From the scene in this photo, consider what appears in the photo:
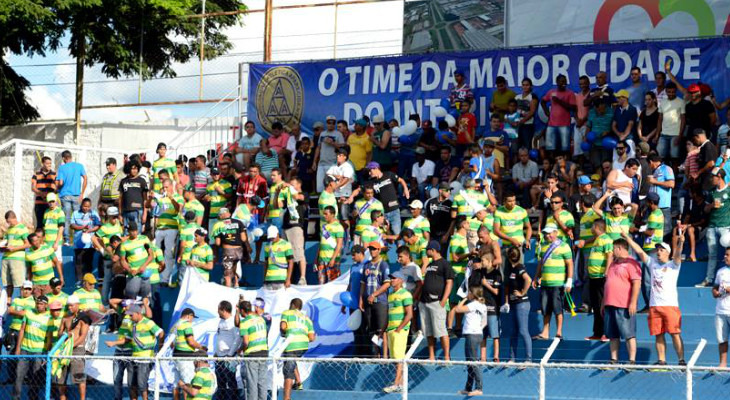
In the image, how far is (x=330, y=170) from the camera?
20.1 metres

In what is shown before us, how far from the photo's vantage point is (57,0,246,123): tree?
27.8m

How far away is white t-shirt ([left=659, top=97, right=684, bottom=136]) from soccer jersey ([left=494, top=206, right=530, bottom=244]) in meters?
3.33

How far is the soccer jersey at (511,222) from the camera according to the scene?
692 inches

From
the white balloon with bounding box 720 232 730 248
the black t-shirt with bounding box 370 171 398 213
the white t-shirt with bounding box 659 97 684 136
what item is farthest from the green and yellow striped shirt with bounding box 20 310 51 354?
the white t-shirt with bounding box 659 97 684 136

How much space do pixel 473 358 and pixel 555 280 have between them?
1610 millimetres

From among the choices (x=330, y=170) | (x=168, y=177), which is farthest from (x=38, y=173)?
(x=330, y=170)

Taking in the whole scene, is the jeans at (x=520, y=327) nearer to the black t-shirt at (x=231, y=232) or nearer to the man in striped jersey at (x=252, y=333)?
the man in striped jersey at (x=252, y=333)

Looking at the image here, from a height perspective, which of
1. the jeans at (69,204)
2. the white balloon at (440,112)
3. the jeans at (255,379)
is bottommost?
the jeans at (255,379)

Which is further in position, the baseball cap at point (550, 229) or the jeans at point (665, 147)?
the jeans at point (665, 147)

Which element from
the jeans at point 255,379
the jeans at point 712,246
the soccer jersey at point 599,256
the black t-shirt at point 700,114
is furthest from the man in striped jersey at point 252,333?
the black t-shirt at point 700,114

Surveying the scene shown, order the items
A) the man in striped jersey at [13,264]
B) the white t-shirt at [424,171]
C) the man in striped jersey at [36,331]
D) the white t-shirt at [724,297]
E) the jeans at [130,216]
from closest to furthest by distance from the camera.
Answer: the white t-shirt at [724,297]
the man in striped jersey at [36,331]
the man in striped jersey at [13,264]
the white t-shirt at [424,171]
the jeans at [130,216]

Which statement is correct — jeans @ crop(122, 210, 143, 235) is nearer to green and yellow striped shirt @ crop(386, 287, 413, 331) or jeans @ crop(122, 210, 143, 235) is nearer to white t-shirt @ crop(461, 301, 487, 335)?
green and yellow striped shirt @ crop(386, 287, 413, 331)

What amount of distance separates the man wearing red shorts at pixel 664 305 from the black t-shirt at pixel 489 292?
2.06m

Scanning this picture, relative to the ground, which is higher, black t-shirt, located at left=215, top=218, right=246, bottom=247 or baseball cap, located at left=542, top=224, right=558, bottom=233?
baseball cap, located at left=542, top=224, right=558, bottom=233
